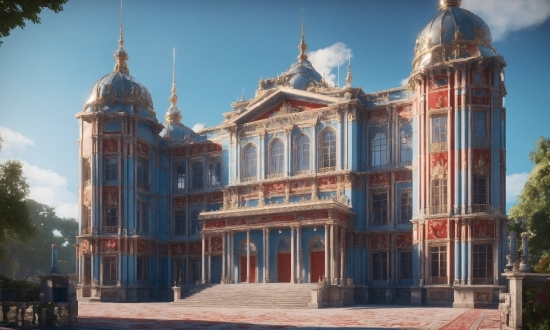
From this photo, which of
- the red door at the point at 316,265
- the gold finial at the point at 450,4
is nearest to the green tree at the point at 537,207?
the gold finial at the point at 450,4

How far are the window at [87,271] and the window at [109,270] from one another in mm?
1087

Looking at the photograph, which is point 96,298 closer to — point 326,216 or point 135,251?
point 135,251

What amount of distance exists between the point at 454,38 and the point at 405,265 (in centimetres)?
1336

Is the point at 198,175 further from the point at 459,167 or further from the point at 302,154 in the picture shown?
the point at 459,167

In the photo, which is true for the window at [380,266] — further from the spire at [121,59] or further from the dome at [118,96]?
the spire at [121,59]

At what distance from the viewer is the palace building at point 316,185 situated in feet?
111

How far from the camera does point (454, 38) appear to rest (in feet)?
116

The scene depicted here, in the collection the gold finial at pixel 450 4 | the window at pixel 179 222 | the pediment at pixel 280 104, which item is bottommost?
the window at pixel 179 222

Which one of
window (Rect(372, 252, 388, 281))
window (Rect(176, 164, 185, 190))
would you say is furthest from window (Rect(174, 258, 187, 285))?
window (Rect(372, 252, 388, 281))

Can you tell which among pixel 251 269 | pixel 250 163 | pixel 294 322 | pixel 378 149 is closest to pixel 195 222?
pixel 250 163

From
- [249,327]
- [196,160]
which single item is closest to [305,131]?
[196,160]

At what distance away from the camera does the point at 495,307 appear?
31562 mm

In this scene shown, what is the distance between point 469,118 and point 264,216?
42.9 ft

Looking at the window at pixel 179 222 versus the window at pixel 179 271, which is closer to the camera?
the window at pixel 179 271
